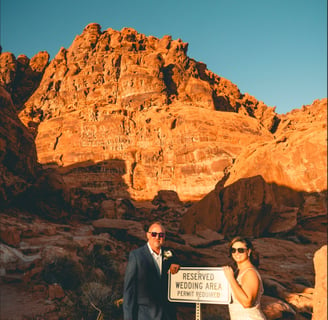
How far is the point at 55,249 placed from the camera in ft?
30.6

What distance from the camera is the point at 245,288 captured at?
89.8 inches

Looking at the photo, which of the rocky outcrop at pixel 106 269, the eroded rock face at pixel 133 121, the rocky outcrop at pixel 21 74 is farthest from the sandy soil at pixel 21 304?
the rocky outcrop at pixel 21 74

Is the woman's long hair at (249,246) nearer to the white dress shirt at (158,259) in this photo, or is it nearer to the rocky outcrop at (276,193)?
the white dress shirt at (158,259)

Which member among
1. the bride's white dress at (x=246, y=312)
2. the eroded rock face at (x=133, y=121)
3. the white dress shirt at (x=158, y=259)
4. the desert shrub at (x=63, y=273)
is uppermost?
the eroded rock face at (x=133, y=121)

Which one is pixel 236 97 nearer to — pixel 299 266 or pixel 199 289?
pixel 299 266

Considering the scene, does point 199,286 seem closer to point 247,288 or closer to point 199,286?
point 199,286

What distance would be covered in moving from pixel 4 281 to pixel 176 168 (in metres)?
36.1

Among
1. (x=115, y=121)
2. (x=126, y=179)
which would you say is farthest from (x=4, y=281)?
(x=115, y=121)

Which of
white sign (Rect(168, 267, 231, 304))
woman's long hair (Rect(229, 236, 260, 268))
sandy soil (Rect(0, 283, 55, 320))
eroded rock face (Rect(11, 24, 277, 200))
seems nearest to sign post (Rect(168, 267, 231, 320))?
white sign (Rect(168, 267, 231, 304))

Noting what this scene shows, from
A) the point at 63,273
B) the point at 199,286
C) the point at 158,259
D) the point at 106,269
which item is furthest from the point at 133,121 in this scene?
the point at 199,286

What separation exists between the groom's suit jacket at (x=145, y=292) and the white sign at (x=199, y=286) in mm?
129

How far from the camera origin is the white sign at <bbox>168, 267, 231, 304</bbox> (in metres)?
2.51

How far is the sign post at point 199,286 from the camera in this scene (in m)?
2.52

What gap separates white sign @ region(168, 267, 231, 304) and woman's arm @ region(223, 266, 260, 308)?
162mm
